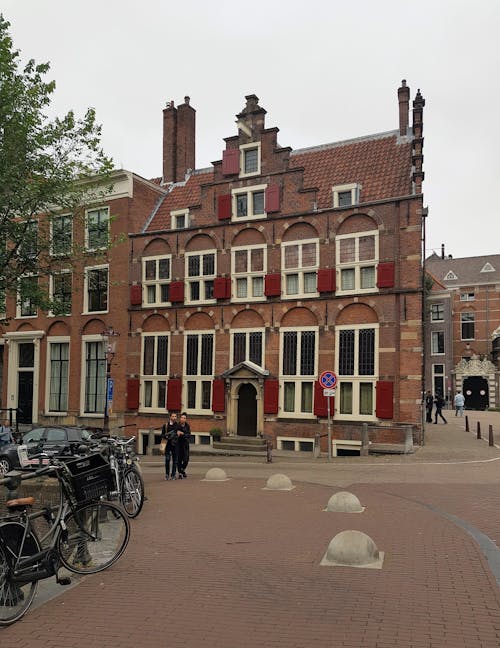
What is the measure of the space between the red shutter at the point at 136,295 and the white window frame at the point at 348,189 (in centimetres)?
1019

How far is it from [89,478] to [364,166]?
22.2 metres

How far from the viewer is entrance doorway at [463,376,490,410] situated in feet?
177

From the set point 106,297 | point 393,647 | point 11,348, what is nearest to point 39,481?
point 393,647

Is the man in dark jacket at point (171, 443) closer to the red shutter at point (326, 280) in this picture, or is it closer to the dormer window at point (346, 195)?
the red shutter at point (326, 280)

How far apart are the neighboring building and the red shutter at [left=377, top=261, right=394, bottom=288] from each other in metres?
29.1

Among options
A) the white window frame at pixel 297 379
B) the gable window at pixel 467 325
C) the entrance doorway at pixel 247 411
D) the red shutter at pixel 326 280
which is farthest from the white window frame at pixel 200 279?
the gable window at pixel 467 325

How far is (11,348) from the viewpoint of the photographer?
3234 cm

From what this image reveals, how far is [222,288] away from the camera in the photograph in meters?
26.9

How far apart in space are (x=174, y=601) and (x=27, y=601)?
140cm

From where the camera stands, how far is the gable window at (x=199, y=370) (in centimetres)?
2728

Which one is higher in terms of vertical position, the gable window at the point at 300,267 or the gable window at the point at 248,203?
the gable window at the point at 248,203

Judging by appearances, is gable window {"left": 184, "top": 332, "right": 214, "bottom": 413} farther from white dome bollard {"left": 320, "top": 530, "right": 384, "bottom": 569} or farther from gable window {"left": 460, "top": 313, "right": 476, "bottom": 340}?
gable window {"left": 460, "top": 313, "right": 476, "bottom": 340}

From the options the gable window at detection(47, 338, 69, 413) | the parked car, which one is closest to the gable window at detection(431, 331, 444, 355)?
the gable window at detection(47, 338, 69, 413)

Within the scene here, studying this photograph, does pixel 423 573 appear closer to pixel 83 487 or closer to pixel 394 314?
pixel 83 487
